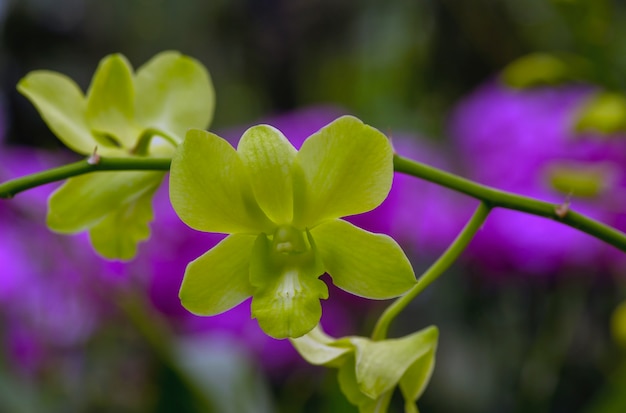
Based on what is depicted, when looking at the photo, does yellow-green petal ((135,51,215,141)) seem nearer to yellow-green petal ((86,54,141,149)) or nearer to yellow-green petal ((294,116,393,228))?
yellow-green petal ((86,54,141,149))

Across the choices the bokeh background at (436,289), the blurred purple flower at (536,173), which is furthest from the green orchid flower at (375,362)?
the blurred purple flower at (536,173)

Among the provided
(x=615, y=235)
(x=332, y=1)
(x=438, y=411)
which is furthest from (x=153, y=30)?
(x=615, y=235)

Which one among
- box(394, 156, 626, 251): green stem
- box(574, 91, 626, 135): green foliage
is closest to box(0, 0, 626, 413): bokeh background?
box(574, 91, 626, 135): green foliage

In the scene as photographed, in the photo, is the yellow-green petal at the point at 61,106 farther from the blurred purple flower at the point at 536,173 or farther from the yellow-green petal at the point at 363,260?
the blurred purple flower at the point at 536,173

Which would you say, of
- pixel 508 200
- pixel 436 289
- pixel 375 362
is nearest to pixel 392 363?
pixel 375 362

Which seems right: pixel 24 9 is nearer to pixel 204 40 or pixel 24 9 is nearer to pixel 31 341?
pixel 204 40

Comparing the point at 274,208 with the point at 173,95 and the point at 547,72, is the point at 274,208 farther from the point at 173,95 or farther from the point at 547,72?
the point at 547,72
